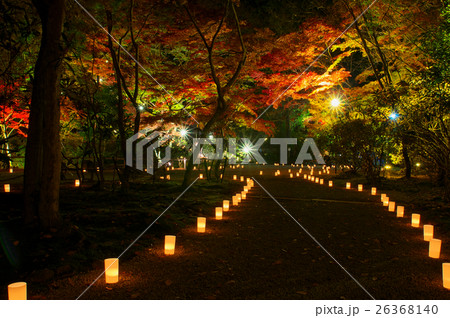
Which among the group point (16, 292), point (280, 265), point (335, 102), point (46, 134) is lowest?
point (280, 265)

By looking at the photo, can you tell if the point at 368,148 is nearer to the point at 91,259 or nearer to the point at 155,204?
the point at 155,204

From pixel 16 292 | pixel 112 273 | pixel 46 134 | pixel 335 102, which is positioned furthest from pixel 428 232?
pixel 335 102

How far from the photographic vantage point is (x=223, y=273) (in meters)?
3.80

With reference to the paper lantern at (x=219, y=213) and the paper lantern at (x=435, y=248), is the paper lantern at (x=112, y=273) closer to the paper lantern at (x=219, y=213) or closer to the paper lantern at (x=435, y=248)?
the paper lantern at (x=219, y=213)

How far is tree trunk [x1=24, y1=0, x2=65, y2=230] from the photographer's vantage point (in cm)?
429

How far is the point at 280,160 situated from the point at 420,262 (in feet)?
93.9

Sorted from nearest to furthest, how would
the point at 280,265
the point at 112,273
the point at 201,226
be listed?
the point at 112,273 → the point at 280,265 → the point at 201,226

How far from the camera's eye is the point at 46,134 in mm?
4258

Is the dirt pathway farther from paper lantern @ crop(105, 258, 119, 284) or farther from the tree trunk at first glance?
the tree trunk

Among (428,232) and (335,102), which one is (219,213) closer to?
(428,232)

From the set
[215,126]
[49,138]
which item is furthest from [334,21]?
[49,138]

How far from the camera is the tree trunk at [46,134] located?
4285 mm

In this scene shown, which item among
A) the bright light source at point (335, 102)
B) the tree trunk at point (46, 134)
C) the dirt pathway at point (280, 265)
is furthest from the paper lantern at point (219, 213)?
the bright light source at point (335, 102)

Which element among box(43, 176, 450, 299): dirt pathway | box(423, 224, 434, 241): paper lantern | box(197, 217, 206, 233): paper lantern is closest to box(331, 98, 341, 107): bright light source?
box(43, 176, 450, 299): dirt pathway
